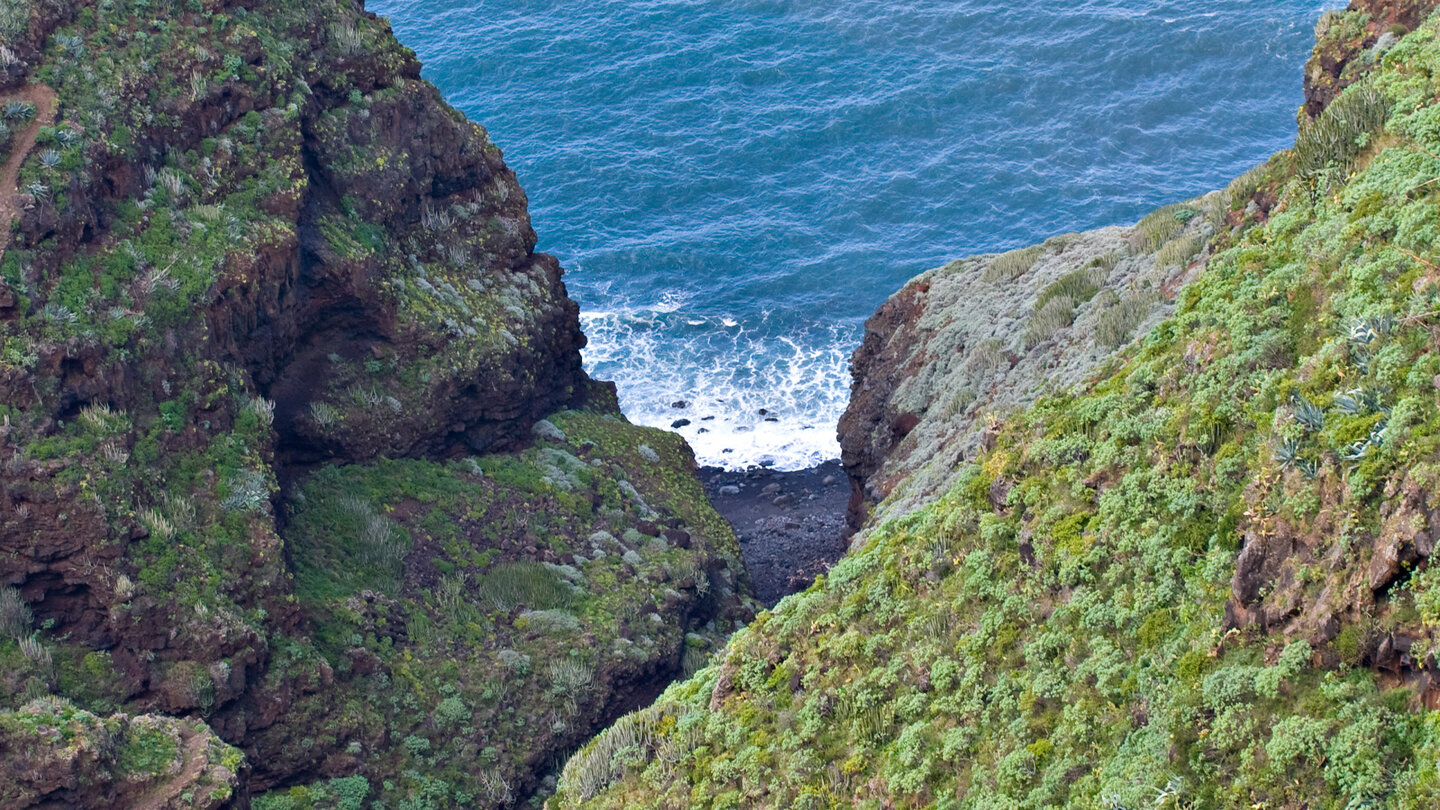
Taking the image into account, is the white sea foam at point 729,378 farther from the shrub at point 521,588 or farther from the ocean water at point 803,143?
the shrub at point 521,588

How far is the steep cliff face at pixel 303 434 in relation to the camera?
2302 cm

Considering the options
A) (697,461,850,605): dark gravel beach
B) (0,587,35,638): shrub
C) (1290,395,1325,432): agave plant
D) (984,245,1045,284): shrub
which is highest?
(984,245,1045,284): shrub

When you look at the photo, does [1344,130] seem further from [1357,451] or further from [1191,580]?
[1191,580]

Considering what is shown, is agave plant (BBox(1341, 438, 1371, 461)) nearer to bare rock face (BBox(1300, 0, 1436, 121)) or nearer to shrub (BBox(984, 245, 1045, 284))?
bare rock face (BBox(1300, 0, 1436, 121))

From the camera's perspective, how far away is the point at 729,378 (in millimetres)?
51688

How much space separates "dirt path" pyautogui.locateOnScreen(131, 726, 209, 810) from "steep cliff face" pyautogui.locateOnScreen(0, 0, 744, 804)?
3.30 feet

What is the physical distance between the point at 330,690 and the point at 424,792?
265cm

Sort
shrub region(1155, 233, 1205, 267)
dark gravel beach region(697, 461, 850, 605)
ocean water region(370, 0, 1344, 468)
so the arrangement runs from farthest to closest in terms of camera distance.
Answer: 1. ocean water region(370, 0, 1344, 468)
2. dark gravel beach region(697, 461, 850, 605)
3. shrub region(1155, 233, 1205, 267)

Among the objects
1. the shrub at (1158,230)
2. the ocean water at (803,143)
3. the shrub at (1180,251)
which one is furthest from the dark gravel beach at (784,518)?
the shrub at (1180,251)

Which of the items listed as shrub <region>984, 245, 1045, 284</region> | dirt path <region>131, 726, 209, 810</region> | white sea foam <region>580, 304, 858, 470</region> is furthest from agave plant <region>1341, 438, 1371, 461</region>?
white sea foam <region>580, 304, 858, 470</region>

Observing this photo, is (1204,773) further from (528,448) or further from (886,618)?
(528,448)

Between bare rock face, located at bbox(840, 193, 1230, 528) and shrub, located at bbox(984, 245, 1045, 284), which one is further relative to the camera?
shrub, located at bbox(984, 245, 1045, 284)

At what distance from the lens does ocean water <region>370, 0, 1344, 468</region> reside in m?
53.5

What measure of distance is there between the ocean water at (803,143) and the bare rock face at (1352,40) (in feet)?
84.2
